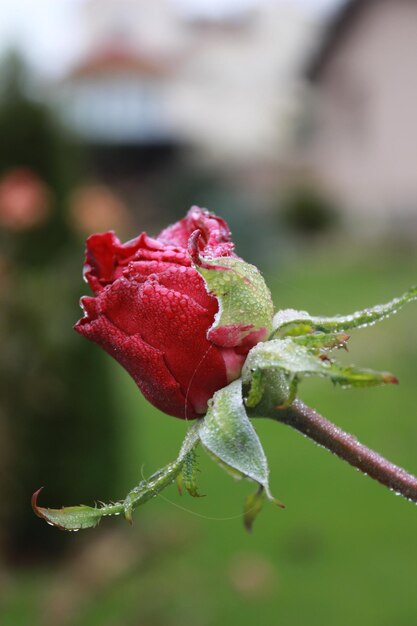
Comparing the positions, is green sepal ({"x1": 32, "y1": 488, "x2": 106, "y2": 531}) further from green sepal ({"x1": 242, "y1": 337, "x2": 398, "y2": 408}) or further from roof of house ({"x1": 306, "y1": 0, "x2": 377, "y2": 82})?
roof of house ({"x1": 306, "y1": 0, "x2": 377, "y2": 82})

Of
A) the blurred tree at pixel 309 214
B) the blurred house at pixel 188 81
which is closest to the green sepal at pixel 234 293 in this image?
the blurred house at pixel 188 81

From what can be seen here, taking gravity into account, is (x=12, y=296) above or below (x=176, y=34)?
above

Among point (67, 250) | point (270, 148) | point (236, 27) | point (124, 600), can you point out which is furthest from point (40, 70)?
point (236, 27)

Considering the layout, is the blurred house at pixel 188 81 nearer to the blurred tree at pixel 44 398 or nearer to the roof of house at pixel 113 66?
the roof of house at pixel 113 66

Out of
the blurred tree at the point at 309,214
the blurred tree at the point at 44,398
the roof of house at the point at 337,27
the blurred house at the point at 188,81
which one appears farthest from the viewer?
the blurred house at the point at 188,81

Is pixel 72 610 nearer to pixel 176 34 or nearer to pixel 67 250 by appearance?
pixel 67 250

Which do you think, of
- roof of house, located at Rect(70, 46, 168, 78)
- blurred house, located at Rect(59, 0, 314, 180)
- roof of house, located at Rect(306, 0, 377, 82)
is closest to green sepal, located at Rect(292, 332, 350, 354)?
blurred house, located at Rect(59, 0, 314, 180)
